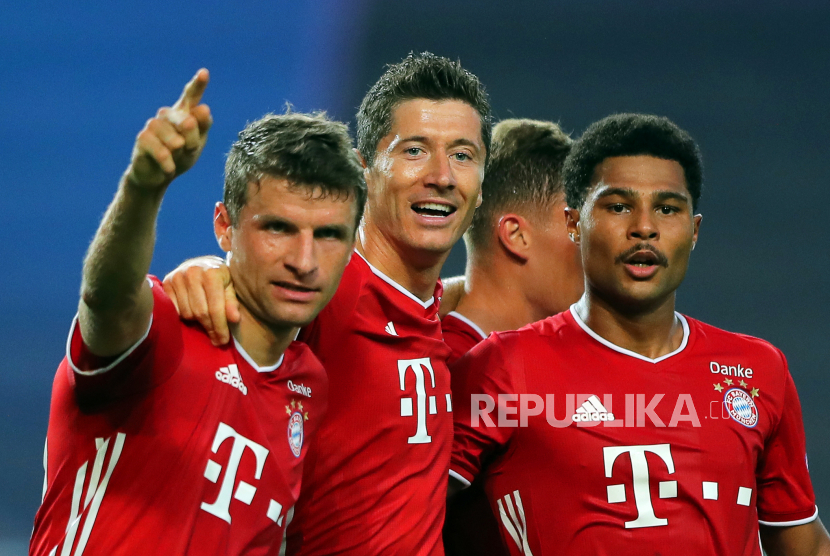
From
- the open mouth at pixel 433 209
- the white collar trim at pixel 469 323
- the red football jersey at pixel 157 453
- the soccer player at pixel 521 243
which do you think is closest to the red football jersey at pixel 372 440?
the open mouth at pixel 433 209

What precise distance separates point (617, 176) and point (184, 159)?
1.34 meters

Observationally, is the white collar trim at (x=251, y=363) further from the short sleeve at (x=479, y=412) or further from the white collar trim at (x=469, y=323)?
the white collar trim at (x=469, y=323)

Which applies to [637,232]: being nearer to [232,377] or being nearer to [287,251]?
[287,251]

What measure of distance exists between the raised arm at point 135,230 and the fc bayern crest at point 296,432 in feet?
1.62

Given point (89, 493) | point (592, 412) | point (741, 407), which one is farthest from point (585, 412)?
point (89, 493)

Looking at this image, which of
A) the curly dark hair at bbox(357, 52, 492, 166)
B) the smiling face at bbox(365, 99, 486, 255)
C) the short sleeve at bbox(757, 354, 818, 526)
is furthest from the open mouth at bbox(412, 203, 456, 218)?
the short sleeve at bbox(757, 354, 818, 526)

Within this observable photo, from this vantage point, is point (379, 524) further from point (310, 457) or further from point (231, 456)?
point (231, 456)

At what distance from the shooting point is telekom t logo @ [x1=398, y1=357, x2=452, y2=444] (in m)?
2.14

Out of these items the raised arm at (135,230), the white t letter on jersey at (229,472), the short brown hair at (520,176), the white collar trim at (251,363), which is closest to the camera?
the raised arm at (135,230)

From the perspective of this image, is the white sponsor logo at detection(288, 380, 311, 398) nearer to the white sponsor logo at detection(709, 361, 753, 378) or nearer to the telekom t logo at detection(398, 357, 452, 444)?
the telekom t logo at detection(398, 357, 452, 444)

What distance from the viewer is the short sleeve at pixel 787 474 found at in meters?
2.37

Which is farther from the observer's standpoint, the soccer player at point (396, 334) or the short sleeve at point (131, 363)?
the soccer player at point (396, 334)

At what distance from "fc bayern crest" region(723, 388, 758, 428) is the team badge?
1.14m

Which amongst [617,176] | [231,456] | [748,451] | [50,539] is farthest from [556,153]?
[50,539]
